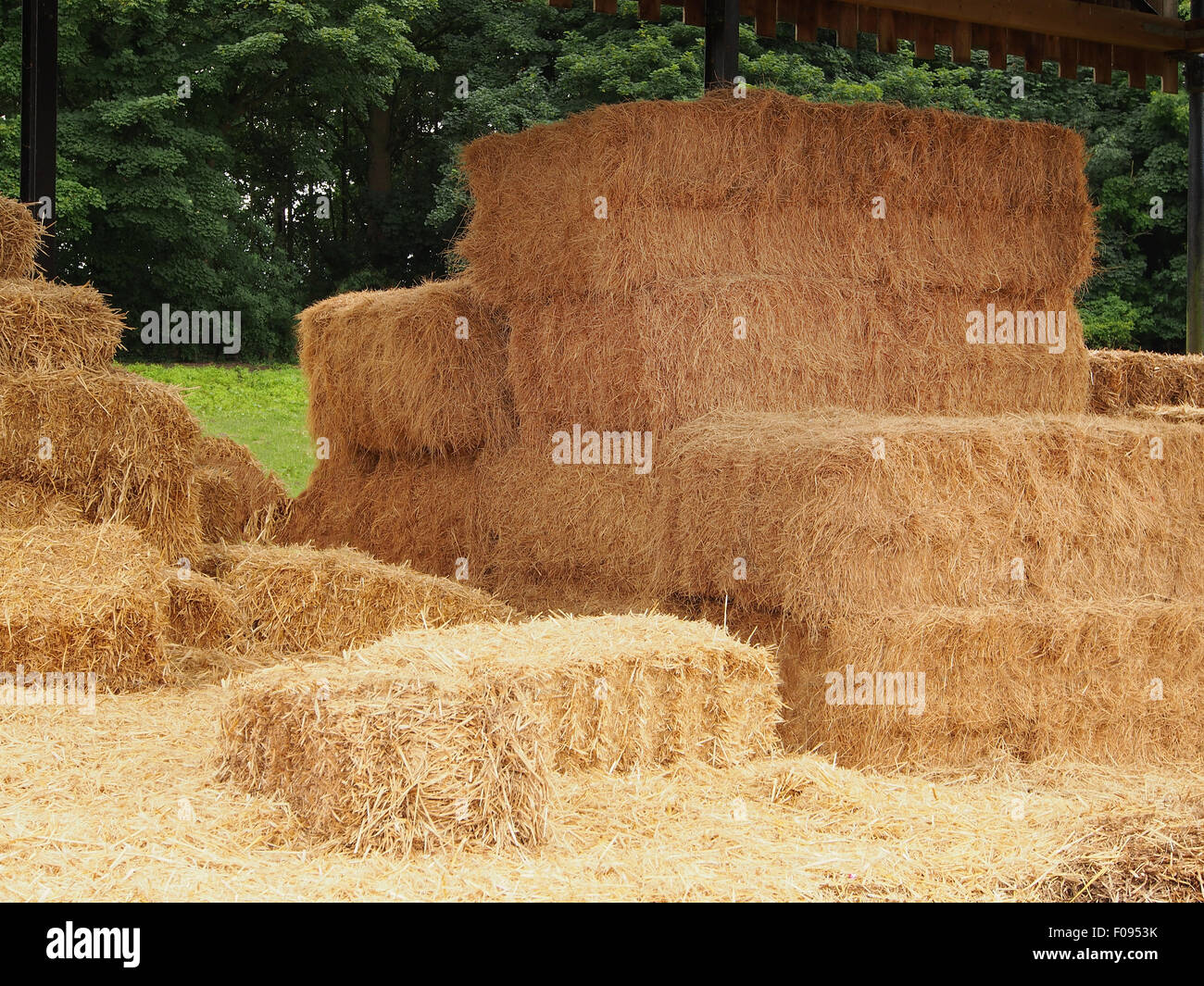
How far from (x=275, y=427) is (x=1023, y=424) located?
1081 cm

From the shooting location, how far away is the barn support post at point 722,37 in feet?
→ 27.7

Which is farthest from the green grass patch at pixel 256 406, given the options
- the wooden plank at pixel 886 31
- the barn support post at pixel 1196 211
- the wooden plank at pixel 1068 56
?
the barn support post at pixel 1196 211

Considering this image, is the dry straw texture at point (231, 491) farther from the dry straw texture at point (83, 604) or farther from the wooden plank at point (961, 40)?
the wooden plank at point (961, 40)

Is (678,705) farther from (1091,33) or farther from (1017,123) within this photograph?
(1091,33)

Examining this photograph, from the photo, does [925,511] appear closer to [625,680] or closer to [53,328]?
[625,680]

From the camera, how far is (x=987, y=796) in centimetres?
482

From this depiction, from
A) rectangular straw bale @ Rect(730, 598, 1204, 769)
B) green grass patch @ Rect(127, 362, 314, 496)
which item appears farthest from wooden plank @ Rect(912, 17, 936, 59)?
green grass patch @ Rect(127, 362, 314, 496)

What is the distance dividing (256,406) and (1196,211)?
9.99 metres

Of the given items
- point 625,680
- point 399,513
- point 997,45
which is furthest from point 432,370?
point 997,45

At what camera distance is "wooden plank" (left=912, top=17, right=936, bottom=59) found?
9812mm

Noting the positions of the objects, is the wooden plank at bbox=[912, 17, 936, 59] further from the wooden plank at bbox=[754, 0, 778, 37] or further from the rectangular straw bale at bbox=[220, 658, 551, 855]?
the rectangular straw bale at bbox=[220, 658, 551, 855]

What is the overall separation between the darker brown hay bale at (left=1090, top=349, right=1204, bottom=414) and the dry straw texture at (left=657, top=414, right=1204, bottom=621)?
239 centimetres

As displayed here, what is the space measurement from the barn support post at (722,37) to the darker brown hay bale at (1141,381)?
9.50 feet

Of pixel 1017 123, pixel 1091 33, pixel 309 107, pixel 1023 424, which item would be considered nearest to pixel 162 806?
pixel 1023 424
